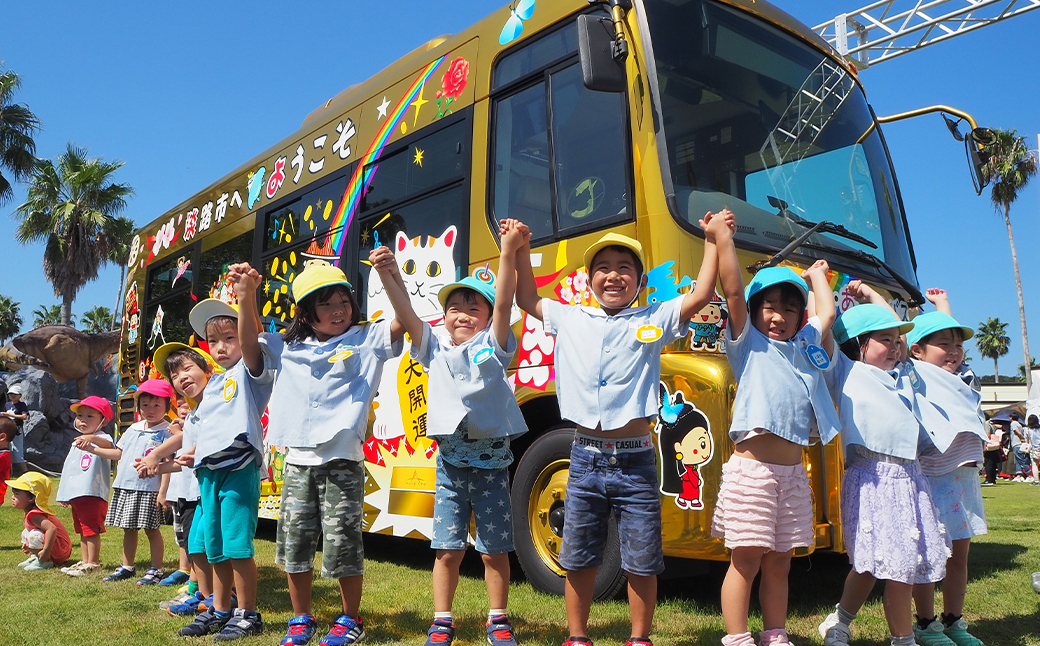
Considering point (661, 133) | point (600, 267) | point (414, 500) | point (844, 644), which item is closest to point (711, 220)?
point (600, 267)

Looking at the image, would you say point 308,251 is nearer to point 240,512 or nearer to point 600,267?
point 240,512

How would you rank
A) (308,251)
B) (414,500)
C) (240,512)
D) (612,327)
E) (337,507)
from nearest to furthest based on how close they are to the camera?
(612,327) < (337,507) < (240,512) < (414,500) < (308,251)

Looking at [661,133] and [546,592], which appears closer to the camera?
[661,133]

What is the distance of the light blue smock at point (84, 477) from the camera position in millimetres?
6180

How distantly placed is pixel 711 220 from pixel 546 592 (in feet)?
7.60

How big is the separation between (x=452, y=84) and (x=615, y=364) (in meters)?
2.84

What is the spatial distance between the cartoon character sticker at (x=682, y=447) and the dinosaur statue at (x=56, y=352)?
26.1 meters

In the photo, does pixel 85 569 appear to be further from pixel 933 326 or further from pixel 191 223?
pixel 933 326

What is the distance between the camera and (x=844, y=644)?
3.29 m

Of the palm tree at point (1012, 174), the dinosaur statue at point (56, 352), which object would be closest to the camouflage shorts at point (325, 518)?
the dinosaur statue at point (56, 352)

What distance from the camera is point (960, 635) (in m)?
3.41

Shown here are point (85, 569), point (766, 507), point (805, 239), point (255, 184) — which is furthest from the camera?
point (255, 184)

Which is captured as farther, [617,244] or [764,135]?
[764,135]

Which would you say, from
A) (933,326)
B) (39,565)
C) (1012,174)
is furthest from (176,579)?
(1012,174)
